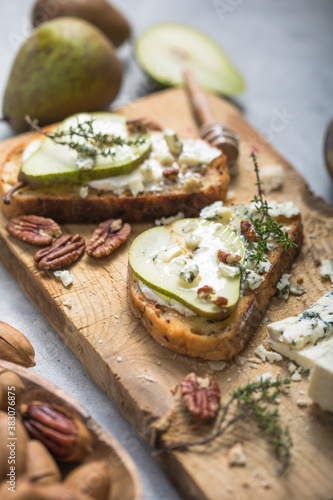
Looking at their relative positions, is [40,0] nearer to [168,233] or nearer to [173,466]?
[168,233]

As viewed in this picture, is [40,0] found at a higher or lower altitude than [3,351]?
higher

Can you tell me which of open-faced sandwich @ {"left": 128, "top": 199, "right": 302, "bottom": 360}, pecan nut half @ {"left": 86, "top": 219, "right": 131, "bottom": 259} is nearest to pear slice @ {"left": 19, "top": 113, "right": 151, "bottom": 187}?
pecan nut half @ {"left": 86, "top": 219, "right": 131, "bottom": 259}

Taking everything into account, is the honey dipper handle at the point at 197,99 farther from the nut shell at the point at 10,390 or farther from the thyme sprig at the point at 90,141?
the nut shell at the point at 10,390

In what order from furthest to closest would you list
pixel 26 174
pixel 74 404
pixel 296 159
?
pixel 296 159
pixel 26 174
pixel 74 404

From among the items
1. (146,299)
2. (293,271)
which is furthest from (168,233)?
(293,271)

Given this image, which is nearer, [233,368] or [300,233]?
[233,368]

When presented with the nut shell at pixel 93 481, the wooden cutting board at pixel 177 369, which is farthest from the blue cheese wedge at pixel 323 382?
the nut shell at pixel 93 481

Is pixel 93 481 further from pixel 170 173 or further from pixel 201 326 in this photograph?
pixel 170 173
